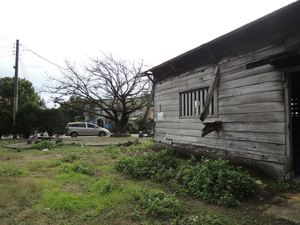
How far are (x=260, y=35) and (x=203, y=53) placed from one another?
2654mm

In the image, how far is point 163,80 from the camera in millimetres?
13523

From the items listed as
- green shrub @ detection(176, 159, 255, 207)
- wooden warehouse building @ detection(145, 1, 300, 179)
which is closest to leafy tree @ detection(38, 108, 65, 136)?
wooden warehouse building @ detection(145, 1, 300, 179)

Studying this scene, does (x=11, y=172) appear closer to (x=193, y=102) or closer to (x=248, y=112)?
(x=193, y=102)

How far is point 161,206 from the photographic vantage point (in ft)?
17.5

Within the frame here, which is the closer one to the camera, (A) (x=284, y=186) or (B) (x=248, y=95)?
(A) (x=284, y=186)

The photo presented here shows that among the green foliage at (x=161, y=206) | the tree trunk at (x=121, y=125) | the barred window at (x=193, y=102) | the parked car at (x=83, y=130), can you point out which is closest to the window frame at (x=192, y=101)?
the barred window at (x=193, y=102)

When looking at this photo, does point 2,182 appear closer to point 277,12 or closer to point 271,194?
point 271,194

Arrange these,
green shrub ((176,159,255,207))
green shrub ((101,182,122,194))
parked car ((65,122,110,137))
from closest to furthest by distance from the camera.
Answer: green shrub ((176,159,255,207))
green shrub ((101,182,122,194))
parked car ((65,122,110,137))

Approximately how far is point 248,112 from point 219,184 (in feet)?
8.72

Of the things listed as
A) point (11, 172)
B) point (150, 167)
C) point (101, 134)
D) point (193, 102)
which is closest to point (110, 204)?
point (150, 167)

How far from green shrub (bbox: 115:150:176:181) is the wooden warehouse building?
1433mm

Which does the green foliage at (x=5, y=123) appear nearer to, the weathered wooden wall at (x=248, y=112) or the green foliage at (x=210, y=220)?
the weathered wooden wall at (x=248, y=112)

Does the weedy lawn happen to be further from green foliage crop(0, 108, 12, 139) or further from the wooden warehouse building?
green foliage crop(0, 108, 12, 139)

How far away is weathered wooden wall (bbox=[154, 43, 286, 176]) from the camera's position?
7088 mm
